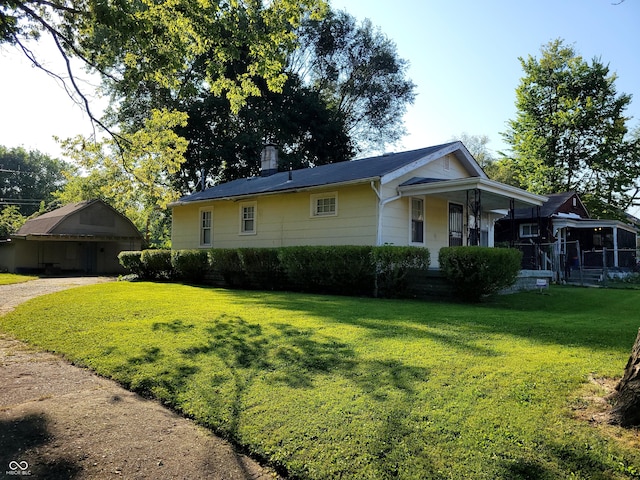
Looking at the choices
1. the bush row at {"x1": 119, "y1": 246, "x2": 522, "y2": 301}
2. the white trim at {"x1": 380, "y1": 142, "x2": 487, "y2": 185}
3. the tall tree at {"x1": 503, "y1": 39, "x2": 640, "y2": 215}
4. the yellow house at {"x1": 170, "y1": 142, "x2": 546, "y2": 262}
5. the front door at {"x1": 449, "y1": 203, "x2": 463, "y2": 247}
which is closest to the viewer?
the bush row at {"x1": 119, "y1": 246, "x2": 522, "y2": 301}

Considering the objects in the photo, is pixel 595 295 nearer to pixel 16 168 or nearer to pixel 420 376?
pixel 420 376

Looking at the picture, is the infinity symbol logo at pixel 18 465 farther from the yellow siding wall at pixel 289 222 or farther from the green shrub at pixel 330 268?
the yellow siding wall at pixel 289 222

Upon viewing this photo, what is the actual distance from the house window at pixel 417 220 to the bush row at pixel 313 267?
8.68 ft

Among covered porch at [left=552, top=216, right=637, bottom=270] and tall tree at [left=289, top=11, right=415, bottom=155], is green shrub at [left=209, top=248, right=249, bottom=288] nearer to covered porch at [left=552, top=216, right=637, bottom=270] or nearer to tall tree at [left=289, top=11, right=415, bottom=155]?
covered porch at [left=552, top=216, right=637, bottom=270]

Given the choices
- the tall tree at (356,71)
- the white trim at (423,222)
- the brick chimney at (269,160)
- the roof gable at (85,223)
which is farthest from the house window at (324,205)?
the tall tree at (356,71)

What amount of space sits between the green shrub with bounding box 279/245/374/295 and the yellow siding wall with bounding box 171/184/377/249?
58.6 inches

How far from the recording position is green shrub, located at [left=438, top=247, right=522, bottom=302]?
9.62m

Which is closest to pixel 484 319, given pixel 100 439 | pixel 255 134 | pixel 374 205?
pixel 100 439

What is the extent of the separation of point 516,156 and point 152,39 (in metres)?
32.5

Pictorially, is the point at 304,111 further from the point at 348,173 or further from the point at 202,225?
the point at 348,173

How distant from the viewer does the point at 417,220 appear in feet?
45.6

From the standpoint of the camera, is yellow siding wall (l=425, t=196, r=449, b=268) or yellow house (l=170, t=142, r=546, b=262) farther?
yellow siding wall (l=425, t=196, r=449, b=268)

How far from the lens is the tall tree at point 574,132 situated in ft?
101

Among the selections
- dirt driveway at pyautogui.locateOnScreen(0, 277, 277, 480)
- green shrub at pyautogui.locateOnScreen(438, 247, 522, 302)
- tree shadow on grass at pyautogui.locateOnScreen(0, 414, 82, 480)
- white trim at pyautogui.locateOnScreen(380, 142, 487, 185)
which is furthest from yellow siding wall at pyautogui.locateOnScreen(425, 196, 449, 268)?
tree shadow on grass at pyautogui.locateOnScreen(0, 414, 82, 480)
